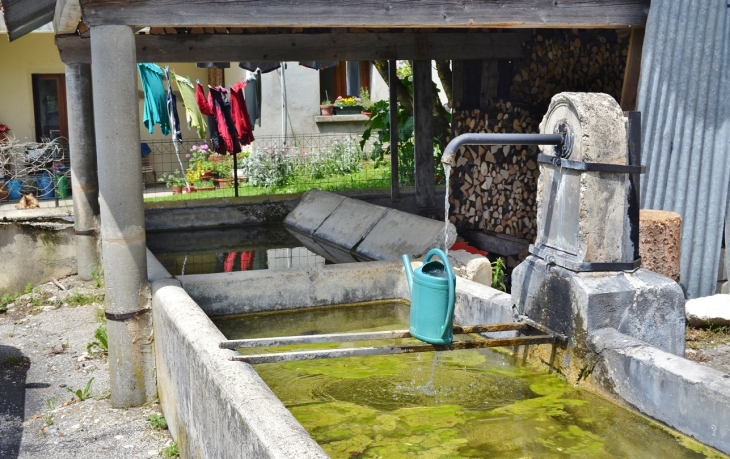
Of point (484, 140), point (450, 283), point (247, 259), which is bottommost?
point (247, 259)

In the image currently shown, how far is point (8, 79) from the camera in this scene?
574 inches

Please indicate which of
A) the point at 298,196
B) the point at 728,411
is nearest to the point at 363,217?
the point at 298,196

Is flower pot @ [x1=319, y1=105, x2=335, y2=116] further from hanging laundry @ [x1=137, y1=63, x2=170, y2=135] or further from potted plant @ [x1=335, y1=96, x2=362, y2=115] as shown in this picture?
hanging laundry @ [x1=137, y1=63, x2=170, y2=135]

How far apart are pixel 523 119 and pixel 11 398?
5.72m

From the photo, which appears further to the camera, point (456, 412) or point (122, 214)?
point (122, 214)

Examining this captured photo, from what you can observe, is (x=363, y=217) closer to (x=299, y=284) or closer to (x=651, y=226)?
(x=299, y=284)

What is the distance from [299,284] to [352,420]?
2164 millimetres

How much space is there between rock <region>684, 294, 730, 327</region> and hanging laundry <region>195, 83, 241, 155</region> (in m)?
7.86

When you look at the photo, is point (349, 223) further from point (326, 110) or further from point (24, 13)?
point (326, 110)

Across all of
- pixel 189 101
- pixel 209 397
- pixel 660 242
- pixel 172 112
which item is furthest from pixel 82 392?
pixel 189 101

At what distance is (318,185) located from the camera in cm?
1420

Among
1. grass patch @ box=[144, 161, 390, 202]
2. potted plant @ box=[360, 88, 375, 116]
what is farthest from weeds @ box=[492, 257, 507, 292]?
potted plant @ box=[360, 88, 375, 116]

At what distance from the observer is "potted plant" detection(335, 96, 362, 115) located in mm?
16922

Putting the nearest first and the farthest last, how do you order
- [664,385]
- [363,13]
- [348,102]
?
[664,385]
[363,13]
[348,102]
